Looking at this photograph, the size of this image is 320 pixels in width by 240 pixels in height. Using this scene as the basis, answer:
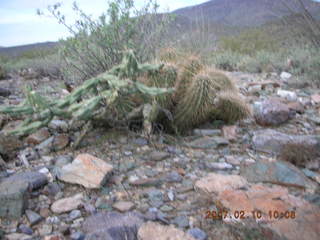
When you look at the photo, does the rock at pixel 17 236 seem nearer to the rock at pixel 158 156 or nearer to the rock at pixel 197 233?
the rock at pixel 197 233

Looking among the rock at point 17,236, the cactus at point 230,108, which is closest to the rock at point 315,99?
the cactus at point 230,108

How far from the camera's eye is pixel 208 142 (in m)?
2.85

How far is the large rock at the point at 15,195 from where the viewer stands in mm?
1817

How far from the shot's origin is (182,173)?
235 cm

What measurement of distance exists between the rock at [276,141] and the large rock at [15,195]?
1825mm

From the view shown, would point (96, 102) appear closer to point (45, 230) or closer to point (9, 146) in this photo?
point (9, 146)

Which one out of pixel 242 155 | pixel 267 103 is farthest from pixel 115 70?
pixel 267 103

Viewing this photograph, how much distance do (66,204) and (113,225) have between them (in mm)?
421

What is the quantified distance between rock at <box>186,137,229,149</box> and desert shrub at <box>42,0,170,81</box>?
1.71 metres

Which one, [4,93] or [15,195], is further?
[4,93]

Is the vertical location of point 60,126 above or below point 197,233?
above

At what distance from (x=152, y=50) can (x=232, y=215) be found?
10.0 ft

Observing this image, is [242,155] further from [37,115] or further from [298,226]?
[37,115]
